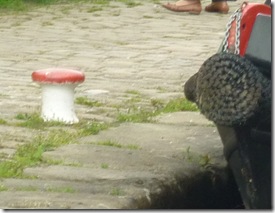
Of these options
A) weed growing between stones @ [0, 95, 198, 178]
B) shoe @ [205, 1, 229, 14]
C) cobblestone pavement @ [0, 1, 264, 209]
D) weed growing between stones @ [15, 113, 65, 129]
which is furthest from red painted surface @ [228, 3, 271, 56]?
shoe @ [205, 1, 229, 14]

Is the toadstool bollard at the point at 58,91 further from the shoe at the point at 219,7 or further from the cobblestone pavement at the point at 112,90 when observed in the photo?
the shoe at the point at 219,7

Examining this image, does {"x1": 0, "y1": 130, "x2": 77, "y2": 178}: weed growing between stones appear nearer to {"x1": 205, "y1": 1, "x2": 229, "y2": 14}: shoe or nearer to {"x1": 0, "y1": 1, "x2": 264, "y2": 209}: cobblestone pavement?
{"x1": 0, "y1": 1, "x2": 264, "y2": 209}: cobblestone pavement

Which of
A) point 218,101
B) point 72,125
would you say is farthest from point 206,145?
point 218,101

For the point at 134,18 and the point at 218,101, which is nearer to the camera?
the point at 218,101

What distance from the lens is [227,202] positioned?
15.4ft

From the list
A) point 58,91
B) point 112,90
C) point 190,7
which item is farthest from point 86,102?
point 190,7

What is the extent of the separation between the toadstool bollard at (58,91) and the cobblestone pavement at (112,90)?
0.18 m

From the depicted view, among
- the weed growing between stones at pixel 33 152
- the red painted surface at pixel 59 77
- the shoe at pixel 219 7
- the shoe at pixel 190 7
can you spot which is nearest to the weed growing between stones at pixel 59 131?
the weed growing between stones at pixel 33 152

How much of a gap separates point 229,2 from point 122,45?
371cm

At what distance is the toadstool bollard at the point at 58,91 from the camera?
5.08 metres

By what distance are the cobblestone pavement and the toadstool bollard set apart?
0.18 metres

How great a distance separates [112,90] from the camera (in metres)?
6.24

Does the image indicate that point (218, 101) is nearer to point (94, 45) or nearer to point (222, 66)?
point (222, 66)

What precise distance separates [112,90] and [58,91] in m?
1.10
